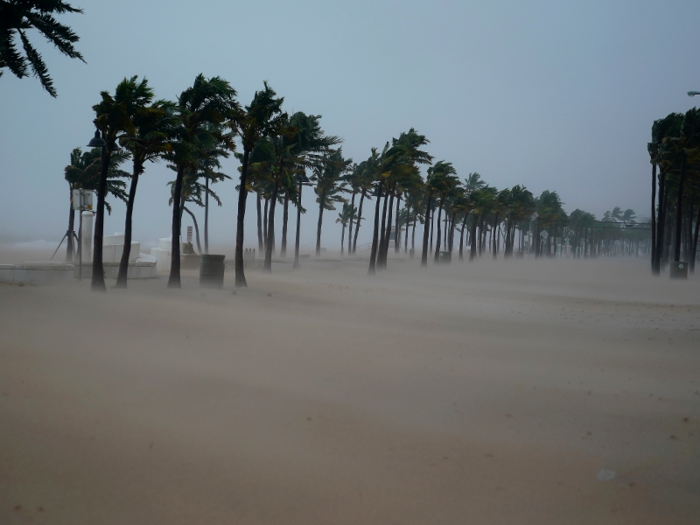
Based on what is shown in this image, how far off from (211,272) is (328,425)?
16490mm

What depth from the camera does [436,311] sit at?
1980 centimetres

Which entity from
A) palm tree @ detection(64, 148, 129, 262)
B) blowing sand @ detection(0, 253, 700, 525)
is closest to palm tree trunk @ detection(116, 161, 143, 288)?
blowing sand @ detection(0, 253, 700, 525)

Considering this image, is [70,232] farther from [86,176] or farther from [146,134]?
[146,134]

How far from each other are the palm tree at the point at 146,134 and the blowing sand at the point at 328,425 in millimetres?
6872

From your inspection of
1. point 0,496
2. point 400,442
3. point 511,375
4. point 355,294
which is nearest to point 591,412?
point 511,375

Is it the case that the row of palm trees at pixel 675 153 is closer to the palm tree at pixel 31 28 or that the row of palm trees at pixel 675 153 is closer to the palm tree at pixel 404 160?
the palm tree at pixel 404 160

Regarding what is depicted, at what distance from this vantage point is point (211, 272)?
73.3 feet

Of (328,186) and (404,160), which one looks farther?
(328,186)

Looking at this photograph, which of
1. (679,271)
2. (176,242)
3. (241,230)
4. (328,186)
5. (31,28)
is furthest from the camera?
(328,186)

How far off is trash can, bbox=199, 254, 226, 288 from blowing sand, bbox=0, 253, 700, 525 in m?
8.60

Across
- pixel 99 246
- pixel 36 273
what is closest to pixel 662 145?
pixel 99 246

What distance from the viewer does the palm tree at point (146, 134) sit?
18.1 metres

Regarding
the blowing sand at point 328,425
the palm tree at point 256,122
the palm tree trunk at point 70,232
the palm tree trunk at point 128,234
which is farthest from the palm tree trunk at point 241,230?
the palm tree trunk at point 70,232

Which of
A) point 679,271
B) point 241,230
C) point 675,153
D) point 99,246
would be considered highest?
point 675,153
